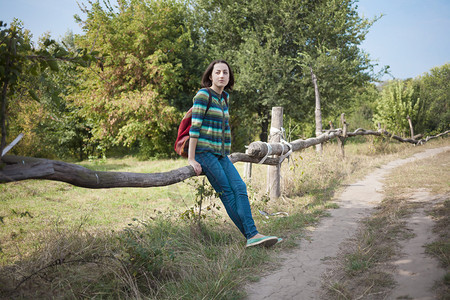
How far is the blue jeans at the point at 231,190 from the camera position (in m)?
3.47

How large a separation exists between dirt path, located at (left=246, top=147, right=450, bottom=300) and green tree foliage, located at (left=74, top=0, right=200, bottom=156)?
1095 cm

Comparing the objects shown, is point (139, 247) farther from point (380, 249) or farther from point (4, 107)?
point (380, 249)

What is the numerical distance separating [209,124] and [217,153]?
1.15 feet

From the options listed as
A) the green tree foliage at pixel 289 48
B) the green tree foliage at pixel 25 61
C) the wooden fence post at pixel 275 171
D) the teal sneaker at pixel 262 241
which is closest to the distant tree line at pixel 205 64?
the green tree foliage at pixel 289 48

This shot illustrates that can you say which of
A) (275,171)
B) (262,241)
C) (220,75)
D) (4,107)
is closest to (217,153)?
(220,75)

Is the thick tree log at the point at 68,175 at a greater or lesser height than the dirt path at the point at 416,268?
greater

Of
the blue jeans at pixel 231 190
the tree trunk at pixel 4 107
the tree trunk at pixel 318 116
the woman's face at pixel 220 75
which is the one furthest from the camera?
the tree trunk at pixel 318 116

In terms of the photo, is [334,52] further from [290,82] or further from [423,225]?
[423,225]

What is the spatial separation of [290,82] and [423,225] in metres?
11.6

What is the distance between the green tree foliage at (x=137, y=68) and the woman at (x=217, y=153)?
37.1ft

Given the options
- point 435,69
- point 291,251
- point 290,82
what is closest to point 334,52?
point 290,82

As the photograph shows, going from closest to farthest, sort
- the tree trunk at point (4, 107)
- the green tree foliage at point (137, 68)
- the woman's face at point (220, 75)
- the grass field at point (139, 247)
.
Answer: the tree trunk at point (4, 107)
the grass field at point (139, 247)
the woman's face at point (220, 75)
the green tree foliage at point (137, 68)

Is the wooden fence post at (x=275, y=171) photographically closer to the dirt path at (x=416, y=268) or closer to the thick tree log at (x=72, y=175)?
the dirt path at (x=416, y=268)

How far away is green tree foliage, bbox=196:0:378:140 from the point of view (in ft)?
42.4
